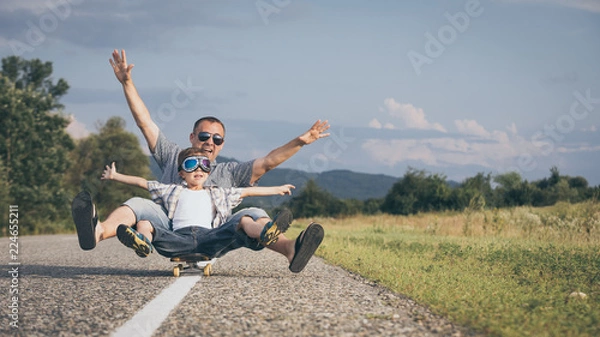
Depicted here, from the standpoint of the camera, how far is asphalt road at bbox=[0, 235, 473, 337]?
358 centimetres

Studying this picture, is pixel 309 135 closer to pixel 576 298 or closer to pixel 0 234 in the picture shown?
pixel 576 298

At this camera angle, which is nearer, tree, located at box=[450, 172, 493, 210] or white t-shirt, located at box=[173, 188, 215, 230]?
white t-shirt, located at box=[173, 188, 215, 230]

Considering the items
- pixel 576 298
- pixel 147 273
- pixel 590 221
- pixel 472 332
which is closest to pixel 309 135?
pixel 147 273

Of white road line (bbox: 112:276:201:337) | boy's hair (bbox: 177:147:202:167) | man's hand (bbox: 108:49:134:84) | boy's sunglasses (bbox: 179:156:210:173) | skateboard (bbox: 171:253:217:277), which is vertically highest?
man's hand (bbox: 108:49:134:84)

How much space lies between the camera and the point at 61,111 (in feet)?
129

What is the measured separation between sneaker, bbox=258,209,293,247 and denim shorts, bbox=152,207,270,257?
37 centimetres

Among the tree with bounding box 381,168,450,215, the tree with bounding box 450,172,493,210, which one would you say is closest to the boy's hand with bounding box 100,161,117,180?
the tree with bounding box 450,172,493,210

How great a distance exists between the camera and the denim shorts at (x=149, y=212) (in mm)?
6055

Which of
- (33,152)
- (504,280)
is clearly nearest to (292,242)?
(504,280)

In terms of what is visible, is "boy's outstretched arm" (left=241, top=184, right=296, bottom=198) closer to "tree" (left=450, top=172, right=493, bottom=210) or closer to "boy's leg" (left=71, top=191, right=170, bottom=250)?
"boy's leg" (left=71, top=191, right=170, bottom=250)

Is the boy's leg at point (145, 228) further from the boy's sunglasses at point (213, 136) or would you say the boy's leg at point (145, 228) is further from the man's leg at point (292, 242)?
the boy's sunglasses at point (213, 136)

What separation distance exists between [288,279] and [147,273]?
1.70 metres

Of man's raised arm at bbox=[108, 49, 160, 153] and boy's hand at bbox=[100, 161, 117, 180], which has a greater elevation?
Result: man's raised arm at bbox=[108, 49, 160, 153]

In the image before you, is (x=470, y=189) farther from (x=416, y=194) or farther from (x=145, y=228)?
(x=145, y=228)
